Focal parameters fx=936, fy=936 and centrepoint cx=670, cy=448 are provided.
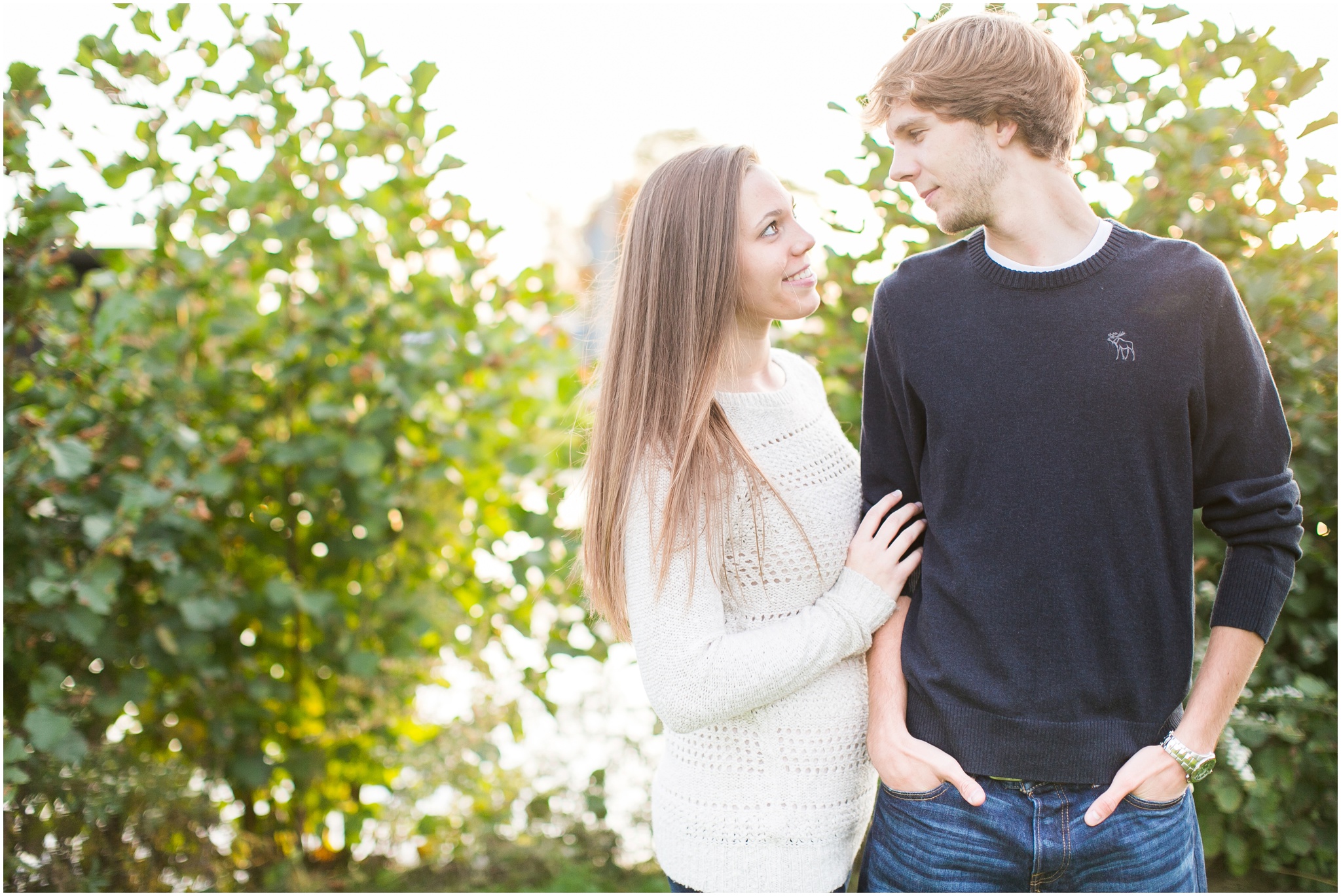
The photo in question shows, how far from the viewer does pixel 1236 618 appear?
1.36m

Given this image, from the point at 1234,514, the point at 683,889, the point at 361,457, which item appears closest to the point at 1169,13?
the point at 1234,514

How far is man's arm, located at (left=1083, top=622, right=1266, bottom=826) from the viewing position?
132 cm

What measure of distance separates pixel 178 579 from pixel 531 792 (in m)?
1.22

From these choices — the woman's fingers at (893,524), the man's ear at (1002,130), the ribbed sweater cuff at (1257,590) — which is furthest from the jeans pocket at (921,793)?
the man's ear at (1002,130)

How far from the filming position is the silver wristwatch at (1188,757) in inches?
51.8

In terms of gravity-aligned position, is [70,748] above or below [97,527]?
below

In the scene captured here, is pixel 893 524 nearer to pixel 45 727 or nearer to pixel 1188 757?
pixel 1188 757

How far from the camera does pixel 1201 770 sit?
133cm

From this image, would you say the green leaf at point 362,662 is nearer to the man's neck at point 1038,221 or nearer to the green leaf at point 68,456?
the green leaf at point 68,456

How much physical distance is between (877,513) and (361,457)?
150 cm

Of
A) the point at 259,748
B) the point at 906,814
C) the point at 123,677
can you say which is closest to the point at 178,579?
the point at 123,677

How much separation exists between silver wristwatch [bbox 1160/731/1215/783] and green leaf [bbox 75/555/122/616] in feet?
7.05

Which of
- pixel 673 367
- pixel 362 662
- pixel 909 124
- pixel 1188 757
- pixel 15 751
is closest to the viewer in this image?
pixel 1188 757

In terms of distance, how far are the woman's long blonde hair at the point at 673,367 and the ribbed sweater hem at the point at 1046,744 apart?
43 cm
